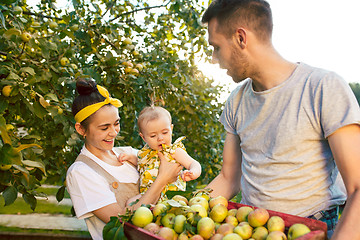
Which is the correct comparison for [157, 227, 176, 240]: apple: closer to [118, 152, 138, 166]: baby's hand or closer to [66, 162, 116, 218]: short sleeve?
[66, 162, 116, 218]: short sleeve

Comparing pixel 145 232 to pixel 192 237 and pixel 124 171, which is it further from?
pixel 124 171

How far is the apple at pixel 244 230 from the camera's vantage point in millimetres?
1010

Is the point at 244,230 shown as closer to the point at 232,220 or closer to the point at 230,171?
the point at 232,220

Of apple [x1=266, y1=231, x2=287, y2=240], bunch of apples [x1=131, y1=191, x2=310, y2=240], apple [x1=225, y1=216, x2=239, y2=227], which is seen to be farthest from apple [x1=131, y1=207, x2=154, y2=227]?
apple [x1=266, y1=231, x2=287, y2=240]

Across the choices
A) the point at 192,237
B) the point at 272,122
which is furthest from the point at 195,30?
the point at 192,237

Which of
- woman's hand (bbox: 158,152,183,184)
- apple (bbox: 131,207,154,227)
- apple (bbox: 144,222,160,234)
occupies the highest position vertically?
apple (bbox: 131,207,154,227)

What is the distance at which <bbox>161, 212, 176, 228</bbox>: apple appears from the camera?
1082 mm

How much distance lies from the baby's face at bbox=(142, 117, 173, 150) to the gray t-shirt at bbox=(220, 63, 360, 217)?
805 mm

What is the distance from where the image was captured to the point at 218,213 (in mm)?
1124

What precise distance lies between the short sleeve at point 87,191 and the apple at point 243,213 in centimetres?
78

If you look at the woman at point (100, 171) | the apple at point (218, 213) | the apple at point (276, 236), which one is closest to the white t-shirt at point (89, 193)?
the woman at point (100, 171)

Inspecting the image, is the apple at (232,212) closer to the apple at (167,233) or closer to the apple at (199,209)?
the apple at (199,209)

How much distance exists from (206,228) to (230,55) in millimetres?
746

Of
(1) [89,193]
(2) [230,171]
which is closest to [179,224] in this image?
(2) [230,171]
